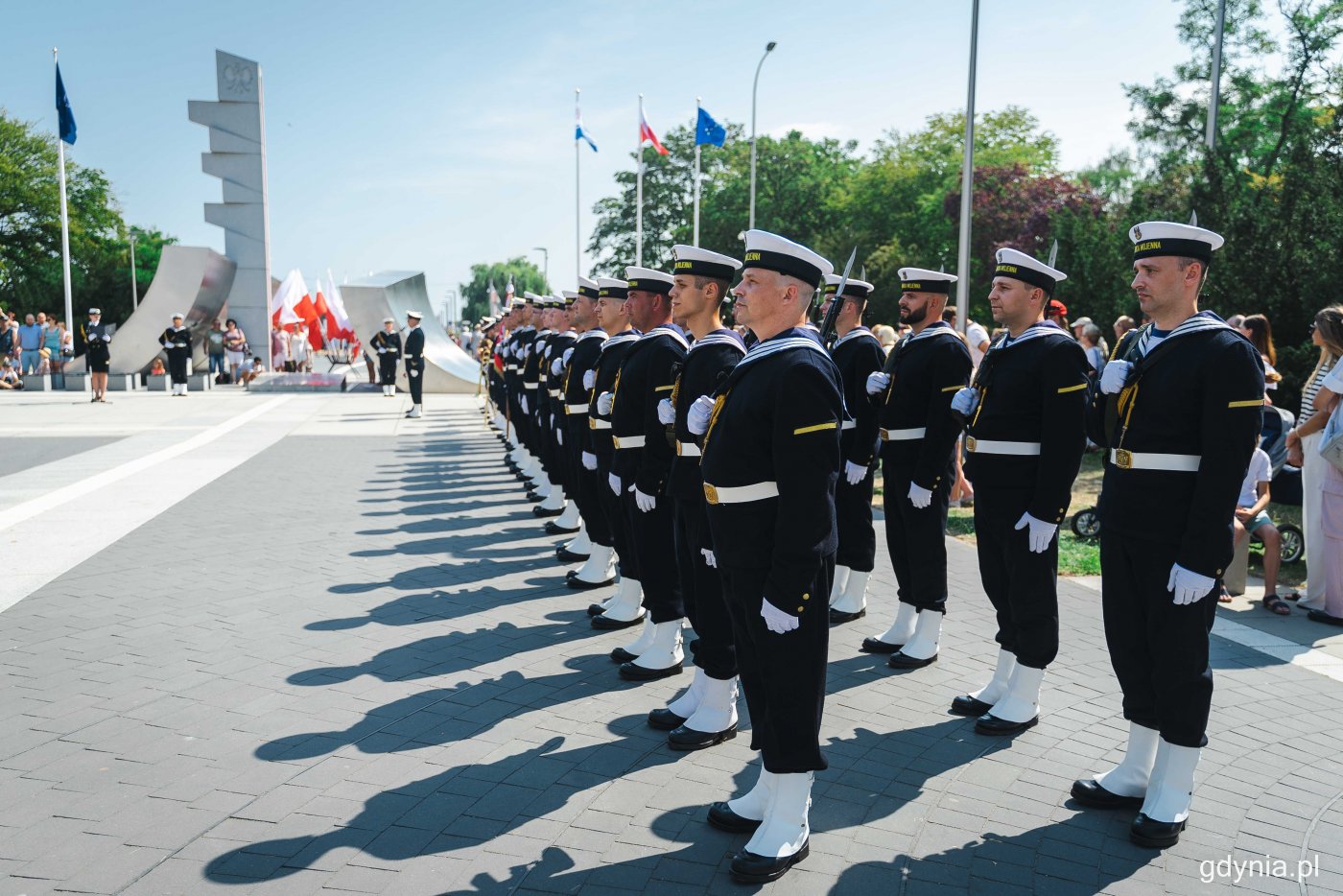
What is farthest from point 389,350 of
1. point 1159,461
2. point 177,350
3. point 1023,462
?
point 1159,461

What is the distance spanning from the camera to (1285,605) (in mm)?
7367

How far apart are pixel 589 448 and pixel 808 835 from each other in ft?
12.1

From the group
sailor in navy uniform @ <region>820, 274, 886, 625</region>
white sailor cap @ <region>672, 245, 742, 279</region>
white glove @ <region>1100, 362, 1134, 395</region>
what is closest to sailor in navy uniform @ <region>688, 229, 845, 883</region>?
white sailor cap @ <region>672, 245, 742, 279</region>

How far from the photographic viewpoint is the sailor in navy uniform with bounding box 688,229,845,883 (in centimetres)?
360

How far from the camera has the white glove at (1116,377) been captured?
13.8ft

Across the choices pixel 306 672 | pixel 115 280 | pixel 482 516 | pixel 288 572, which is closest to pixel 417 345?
pixel 482 516

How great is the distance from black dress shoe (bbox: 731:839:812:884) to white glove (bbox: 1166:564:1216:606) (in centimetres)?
173

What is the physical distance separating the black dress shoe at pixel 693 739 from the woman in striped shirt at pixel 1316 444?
16.2 ft

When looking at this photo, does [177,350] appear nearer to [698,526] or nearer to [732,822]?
[698,526]

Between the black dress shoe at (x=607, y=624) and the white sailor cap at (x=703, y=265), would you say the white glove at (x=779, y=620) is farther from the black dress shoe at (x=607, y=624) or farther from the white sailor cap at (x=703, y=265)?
the black dress shoe at (x=607, y=624)

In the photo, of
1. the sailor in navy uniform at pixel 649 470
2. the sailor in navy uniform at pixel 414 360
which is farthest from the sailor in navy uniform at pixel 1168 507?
the sailor in navy uniform at pixel 414 360

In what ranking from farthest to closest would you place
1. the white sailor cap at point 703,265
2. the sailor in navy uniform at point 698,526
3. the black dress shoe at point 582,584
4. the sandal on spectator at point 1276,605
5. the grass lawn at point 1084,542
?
the grass lawn at point 1084,542, the black dress shoe at point 582,584, the sandal on spectator at point 1276,605, the white sailor cap at point 703,265, the sailor in navy uniform at point 698,526

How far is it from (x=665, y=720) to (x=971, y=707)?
1.56 meters

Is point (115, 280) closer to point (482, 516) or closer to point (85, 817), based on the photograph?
point (482, 516)
